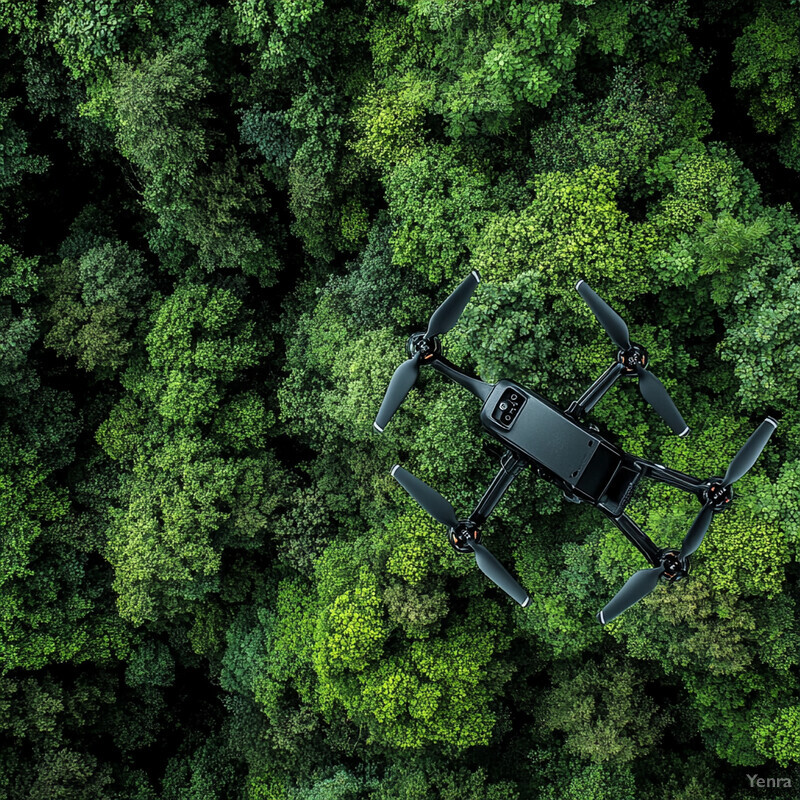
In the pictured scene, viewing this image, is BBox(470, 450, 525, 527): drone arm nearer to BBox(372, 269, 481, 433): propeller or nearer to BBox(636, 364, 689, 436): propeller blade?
BBox(372, 269, 481, 433): propeller

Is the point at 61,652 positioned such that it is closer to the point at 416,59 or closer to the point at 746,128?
the point at 416,59

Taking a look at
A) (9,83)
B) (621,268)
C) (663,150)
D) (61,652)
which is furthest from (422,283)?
(61,652)

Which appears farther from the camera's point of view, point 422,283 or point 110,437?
point 110,437

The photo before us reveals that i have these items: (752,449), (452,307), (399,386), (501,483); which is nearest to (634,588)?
(501,483)

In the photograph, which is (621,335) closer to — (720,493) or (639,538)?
(720,493)

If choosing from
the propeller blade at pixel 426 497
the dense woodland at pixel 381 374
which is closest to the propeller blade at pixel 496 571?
the propeller blade at pixel 426 497

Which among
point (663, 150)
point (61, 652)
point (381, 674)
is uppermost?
point (663, 150)
